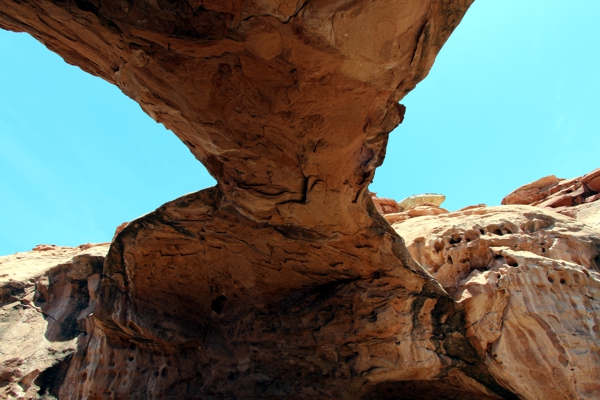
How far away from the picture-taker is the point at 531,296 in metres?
5.55

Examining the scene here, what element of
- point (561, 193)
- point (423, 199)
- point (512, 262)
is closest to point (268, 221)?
point (512, 262)

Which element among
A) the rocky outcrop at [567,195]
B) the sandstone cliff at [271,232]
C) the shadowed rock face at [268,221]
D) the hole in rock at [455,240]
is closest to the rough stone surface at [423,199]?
the rocky outcrop at [567,195]

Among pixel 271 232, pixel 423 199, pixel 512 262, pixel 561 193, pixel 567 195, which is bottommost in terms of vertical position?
pixel 512 262

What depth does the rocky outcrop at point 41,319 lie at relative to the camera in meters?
7.12

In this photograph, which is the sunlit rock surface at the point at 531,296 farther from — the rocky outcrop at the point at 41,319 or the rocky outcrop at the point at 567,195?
the rocky outcrop at the point at 41,319

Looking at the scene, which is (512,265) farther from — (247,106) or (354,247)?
(247,106)

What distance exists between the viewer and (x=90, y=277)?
28.1 ft

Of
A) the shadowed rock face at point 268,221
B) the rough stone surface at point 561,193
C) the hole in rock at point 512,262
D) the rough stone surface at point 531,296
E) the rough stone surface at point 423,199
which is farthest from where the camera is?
the rough stone surface at point 423,199

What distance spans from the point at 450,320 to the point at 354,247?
6.02 ft

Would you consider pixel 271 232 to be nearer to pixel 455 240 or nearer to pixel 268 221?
pixel 268 221

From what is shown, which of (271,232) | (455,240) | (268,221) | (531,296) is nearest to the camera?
(531,296)

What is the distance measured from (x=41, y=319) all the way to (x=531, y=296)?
29.5ft

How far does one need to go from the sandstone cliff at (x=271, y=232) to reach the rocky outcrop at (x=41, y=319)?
0.32 ft

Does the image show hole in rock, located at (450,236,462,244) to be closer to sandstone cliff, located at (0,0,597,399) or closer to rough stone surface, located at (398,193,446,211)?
sandstone cliff, located at (0,0,597,399)
